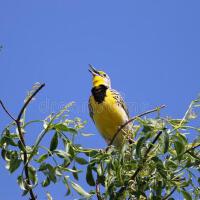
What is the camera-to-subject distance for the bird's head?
5.27 meters

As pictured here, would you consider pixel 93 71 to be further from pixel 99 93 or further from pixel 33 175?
pixel 33 175

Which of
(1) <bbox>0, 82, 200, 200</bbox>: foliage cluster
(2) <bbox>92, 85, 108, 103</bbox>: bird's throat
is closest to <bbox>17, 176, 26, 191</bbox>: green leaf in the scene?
(1) <bbox>0, 82, 200, 200</bbox>: foliage cluster

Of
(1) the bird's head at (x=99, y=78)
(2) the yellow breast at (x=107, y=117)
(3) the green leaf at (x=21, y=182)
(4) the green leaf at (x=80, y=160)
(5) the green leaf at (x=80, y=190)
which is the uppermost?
(1) the bird's head at (x=99, y=78)

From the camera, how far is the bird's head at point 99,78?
527 centimetres

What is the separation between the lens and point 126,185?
6.32 feet

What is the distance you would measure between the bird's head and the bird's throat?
0.11 m

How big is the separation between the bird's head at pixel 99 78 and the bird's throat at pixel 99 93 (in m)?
0.11

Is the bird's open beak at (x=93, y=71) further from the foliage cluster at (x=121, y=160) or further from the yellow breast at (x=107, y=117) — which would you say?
the foliage cluster at (x=121, y=160)

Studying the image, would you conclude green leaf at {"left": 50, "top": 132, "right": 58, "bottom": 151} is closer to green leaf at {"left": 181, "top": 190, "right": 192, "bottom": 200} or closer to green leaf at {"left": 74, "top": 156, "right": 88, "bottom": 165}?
green leaf at {"left": 74, "top": 156, "right": 88, "bottom": 165}

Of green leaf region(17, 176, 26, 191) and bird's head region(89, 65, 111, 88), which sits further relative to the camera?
bird's head region(89, 65, 111, 88)

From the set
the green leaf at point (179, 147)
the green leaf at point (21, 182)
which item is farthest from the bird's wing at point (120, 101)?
the green leaf at point (21, 182)

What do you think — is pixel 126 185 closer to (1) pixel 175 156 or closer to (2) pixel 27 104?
(1) pixel 175 156

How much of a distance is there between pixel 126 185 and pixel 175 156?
0.26 m

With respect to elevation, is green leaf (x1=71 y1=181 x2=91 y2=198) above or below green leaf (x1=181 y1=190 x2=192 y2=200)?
above
